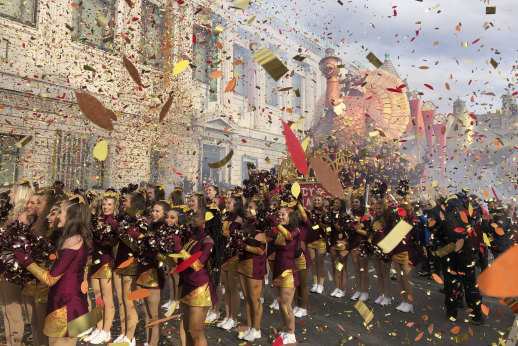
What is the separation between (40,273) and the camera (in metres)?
3.21

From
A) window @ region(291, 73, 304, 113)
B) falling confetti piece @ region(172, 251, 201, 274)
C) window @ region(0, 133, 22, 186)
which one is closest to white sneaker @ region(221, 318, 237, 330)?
falling confetti piece @ region(172, 251, 201, 274)

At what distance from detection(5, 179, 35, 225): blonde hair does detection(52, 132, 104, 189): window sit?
11.1 metres

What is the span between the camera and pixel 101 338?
4.91 meters

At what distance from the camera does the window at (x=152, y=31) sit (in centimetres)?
1872

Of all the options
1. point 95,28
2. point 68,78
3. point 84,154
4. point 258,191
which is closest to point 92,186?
point 84,154

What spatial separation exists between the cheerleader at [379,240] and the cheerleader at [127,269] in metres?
4.43

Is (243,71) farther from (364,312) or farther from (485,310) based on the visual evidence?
Result: (485,310)

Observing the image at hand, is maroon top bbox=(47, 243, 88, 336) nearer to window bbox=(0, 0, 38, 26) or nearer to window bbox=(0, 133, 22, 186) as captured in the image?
window bbox=(0, 133, 22, 186)

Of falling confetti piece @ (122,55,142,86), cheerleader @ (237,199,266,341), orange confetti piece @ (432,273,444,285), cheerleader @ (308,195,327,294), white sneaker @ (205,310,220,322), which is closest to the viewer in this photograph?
falling confetti piece @ (122,55,142,86)

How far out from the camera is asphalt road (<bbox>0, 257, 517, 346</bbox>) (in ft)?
17.1

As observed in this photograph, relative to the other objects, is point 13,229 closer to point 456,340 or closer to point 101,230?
point 101,230

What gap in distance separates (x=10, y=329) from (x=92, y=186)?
42.4 ft

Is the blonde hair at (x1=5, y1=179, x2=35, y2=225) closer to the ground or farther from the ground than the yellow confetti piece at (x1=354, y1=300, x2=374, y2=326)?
farther from the ground

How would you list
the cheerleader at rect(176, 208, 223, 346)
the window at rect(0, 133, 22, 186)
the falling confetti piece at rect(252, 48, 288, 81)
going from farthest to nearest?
the window at rect(0, 133, 22, 186)
the cheerleader at rect(176, 208, 223, 346)
the falling confetti piece at rect(252, 48, 288, 81)
